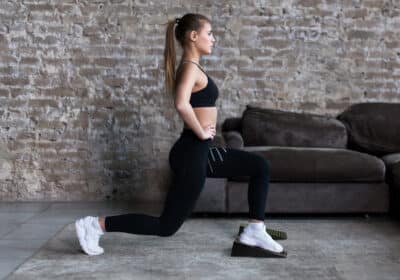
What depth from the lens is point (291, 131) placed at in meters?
4.52

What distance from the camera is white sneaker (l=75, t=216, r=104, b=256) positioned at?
290 centimetres

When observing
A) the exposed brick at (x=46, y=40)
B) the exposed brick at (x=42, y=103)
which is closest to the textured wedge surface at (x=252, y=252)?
the exposed brick at (x=42, y=103)

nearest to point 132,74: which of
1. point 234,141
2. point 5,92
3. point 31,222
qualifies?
point 5,92

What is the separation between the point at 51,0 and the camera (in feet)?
16.1

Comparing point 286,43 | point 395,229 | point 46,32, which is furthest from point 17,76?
point 395,229

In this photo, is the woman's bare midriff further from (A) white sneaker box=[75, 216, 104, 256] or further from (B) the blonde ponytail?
(A) white sneaker box=[75, 216, 104, 256]

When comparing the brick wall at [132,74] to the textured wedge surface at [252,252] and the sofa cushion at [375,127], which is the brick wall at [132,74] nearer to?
the sofa cushion at [375,127]

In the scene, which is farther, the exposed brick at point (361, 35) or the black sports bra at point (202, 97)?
the exposed brick at point (361, 35)

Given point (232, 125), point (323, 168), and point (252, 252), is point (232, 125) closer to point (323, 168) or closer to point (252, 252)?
point (323, 168)

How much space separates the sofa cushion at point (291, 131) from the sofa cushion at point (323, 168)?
55 cm

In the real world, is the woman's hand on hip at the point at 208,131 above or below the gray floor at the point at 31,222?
above

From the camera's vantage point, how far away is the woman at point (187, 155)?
111 inches

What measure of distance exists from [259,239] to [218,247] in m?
0.32

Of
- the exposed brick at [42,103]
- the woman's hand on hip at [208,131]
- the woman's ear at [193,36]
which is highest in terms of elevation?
the woman's ear at [193,36]
